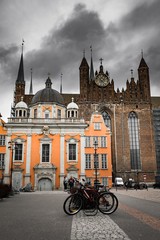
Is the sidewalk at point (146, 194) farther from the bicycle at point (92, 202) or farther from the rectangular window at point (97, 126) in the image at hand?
the rectangular window at point (97, 126)

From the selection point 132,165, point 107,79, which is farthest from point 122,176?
point 107,79

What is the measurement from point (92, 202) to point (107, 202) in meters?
0.52

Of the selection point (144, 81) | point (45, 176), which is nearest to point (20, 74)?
point (144, 81)

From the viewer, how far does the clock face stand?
160 feet

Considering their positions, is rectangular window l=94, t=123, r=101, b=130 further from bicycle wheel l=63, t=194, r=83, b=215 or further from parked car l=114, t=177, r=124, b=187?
bicycle wheel l=63, t=194, r=83, b=215

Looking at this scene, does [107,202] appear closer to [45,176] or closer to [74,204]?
[74,204]

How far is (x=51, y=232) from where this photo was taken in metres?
5.42

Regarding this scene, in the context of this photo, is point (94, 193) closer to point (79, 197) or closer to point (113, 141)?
point (79, 197)

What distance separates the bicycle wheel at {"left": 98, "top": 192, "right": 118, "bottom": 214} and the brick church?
35645 millimetres

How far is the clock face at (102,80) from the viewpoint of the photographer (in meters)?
48.7

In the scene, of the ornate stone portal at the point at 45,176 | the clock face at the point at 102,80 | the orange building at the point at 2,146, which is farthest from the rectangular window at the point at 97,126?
the orange building at the point at 2,146

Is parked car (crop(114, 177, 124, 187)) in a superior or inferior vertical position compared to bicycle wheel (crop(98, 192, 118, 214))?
inferior

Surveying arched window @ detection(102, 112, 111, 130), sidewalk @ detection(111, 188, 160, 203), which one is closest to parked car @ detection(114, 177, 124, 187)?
arched window @ detection(102, 112, 111, 130)

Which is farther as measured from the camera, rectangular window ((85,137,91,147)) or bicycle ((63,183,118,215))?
rectangular window ((85,137,91,147))
